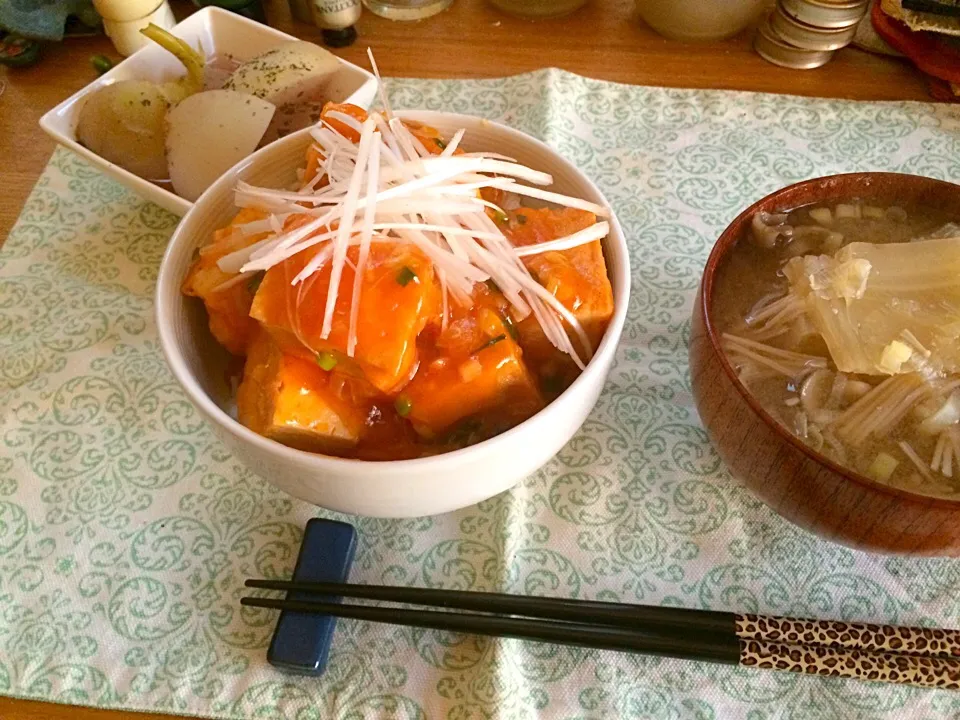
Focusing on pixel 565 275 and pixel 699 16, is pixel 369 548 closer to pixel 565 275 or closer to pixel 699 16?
pixel 565 275

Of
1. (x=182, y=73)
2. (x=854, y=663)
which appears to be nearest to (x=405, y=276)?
(x=854, y=663)

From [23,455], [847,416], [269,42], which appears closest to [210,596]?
[23,455]

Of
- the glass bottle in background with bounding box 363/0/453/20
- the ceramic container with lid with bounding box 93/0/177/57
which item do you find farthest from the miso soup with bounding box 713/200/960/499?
the ceramic container with lid with bounding box 93/0/177/57

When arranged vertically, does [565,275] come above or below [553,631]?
above

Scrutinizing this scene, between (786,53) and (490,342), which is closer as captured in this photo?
(490,342)

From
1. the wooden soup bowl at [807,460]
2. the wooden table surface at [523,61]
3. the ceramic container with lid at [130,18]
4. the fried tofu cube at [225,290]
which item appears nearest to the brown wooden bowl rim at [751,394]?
the wooden soup bowl at [807,460]

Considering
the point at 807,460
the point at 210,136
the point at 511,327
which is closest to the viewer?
the point at 807,460

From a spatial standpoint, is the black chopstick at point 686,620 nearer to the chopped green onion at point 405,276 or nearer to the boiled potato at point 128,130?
the chopped green onion at point 405,276
